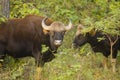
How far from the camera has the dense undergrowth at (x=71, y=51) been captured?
7957 mm

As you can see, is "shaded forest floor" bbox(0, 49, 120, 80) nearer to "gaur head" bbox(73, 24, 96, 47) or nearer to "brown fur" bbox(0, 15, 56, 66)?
"brown fur" bbox(0, 15, 56, 66)

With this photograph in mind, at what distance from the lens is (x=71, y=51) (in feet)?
34.4

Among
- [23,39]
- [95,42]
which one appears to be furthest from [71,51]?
[23,39]

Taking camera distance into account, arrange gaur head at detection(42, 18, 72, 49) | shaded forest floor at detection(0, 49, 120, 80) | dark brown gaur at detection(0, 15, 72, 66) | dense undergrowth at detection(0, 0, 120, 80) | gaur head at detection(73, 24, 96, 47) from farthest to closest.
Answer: gaur head at detection(73, 24, 96, 47), dark brown gaur at detection(0, 15, 72, 66), gaur head at detection(42, 18, 72, 49), dense undergrowth at detection(0, 0, 120, 80), shaded forest floor at detection(0, 49, 120, 80)

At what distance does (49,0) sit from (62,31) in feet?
12.3

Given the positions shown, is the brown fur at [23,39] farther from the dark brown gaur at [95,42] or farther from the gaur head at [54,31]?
the dark brown gaur at [95,42]

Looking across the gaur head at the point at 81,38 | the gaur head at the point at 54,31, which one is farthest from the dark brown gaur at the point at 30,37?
the gaur head at the point at 81,38

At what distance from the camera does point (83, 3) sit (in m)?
12.7

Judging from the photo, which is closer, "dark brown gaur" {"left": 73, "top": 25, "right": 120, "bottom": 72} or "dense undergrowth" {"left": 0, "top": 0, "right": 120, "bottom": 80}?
"dense undergrowth" {"left": 0, "top": 0, "right": 120, "bottom": 80}

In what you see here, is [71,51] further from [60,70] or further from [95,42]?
[60,70]

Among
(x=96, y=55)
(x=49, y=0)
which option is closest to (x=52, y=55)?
(x=96, y=55)

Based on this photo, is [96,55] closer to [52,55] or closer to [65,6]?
[65,6]

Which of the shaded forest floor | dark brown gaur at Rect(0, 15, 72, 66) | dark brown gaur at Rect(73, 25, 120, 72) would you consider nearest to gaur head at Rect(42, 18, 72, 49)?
dark brown gaur at Rect(0, 15, 72, 66)

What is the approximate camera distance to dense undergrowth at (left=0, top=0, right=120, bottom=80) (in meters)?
7.96
